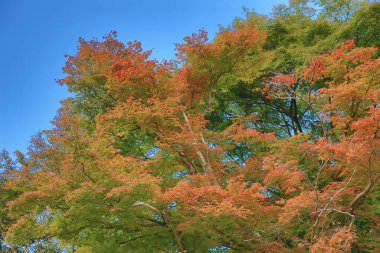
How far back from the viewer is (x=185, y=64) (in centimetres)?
1177

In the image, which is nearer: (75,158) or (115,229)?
(75,158)

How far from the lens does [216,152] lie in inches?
406

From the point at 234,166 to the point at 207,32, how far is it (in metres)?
4.10

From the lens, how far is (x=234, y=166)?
11.0 metres

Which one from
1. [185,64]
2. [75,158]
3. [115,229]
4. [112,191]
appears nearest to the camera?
[112,191]

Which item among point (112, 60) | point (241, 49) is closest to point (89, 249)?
point (112, 60)

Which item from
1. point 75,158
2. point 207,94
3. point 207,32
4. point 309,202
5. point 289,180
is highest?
point 207,32

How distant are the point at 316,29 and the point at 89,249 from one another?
11.2 metres

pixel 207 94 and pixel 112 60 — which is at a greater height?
pixel 112 60

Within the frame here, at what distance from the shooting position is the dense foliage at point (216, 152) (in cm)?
751

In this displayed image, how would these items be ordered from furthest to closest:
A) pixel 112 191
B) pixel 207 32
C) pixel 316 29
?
pixel 316 29 < pixel 207 32 < pixel 112 191

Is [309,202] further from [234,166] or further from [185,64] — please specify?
[185,64]

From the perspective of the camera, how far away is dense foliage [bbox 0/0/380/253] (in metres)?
7.51

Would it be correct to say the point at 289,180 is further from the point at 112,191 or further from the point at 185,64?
the point at 185,64
